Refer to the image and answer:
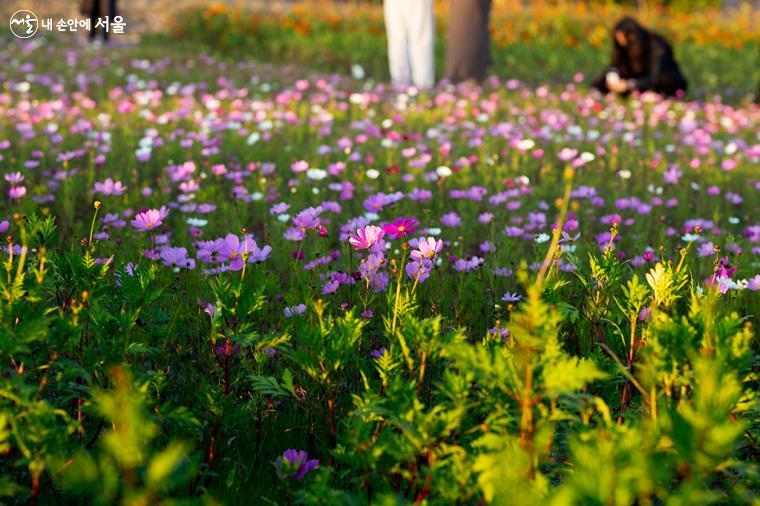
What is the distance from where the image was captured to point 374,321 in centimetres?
305

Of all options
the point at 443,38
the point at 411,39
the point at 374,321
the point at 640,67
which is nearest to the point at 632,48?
the point at 640,67

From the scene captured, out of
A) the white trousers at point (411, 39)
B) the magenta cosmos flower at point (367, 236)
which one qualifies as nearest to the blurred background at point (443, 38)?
the white trousers at point (411, 39)

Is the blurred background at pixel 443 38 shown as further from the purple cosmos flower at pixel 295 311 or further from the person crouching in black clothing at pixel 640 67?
the purple cosmos flower at pixel 295 311

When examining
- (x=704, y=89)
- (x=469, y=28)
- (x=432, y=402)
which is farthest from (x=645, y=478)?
(x=704, y=89)

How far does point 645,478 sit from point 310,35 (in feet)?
52.7

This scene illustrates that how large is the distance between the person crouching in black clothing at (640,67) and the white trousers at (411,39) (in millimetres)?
2400

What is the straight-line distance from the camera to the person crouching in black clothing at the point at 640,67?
33.8ft

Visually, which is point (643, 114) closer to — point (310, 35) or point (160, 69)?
point (160, 69)

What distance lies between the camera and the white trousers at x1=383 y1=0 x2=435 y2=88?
993 centimetres

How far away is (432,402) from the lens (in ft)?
8.00

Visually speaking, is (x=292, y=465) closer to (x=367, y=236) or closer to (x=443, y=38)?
(x=367, y=236)

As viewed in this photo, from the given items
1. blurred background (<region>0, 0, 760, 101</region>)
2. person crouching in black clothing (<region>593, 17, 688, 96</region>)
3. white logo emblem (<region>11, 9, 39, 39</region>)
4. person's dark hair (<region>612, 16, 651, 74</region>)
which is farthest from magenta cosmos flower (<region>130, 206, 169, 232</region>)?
white logo emblem (<region>11, 9, 39, 39</region>)

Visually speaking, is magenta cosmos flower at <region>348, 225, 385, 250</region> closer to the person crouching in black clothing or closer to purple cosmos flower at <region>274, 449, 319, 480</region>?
purple cosmos flower at <region>274, 449, 319, 480</region>

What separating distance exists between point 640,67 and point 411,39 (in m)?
3.20
